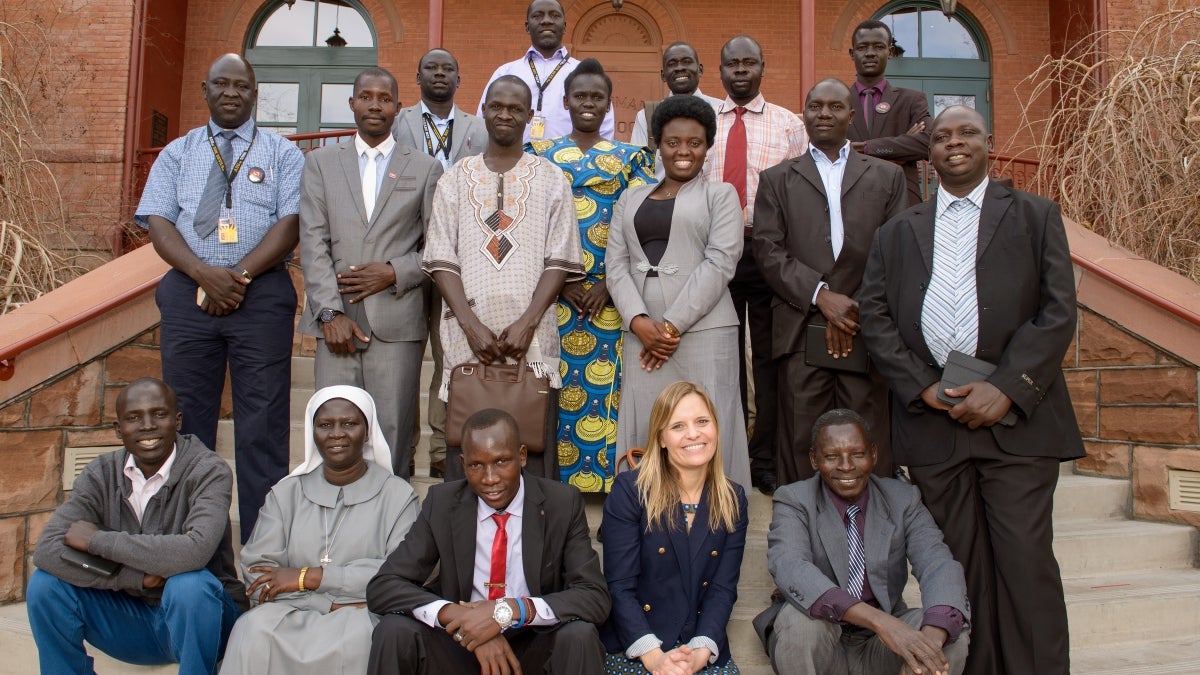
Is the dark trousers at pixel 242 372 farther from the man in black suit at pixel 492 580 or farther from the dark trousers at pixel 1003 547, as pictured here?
the dark trousers at pixel 1003 547

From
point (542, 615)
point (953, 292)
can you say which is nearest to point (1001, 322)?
point (953, 292)

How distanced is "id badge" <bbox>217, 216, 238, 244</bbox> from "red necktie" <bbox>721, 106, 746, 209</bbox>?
7.82 ft

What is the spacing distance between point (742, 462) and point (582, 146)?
1.77 m

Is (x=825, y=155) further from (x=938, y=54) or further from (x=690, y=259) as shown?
(x=938, y=54)

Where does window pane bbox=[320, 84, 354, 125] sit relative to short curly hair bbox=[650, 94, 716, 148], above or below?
above

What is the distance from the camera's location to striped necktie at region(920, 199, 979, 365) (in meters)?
3.51

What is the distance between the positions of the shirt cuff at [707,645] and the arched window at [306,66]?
35.5 feet

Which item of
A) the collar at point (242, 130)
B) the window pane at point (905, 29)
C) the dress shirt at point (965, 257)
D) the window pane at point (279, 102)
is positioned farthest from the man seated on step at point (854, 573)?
the window pane at point (279, 102)

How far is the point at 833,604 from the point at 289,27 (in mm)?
12156

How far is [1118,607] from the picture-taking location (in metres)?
4.09

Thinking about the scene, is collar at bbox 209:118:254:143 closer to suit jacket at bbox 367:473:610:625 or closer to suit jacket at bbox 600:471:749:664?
suit jacket at bbox 367:473:610:625

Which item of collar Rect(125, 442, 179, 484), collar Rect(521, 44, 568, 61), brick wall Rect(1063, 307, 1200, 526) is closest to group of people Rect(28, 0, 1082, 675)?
collar Rect(125, 442, 179, 484)

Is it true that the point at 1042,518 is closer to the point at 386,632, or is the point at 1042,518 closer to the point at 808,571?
the point at 808,571

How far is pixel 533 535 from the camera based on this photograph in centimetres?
344
